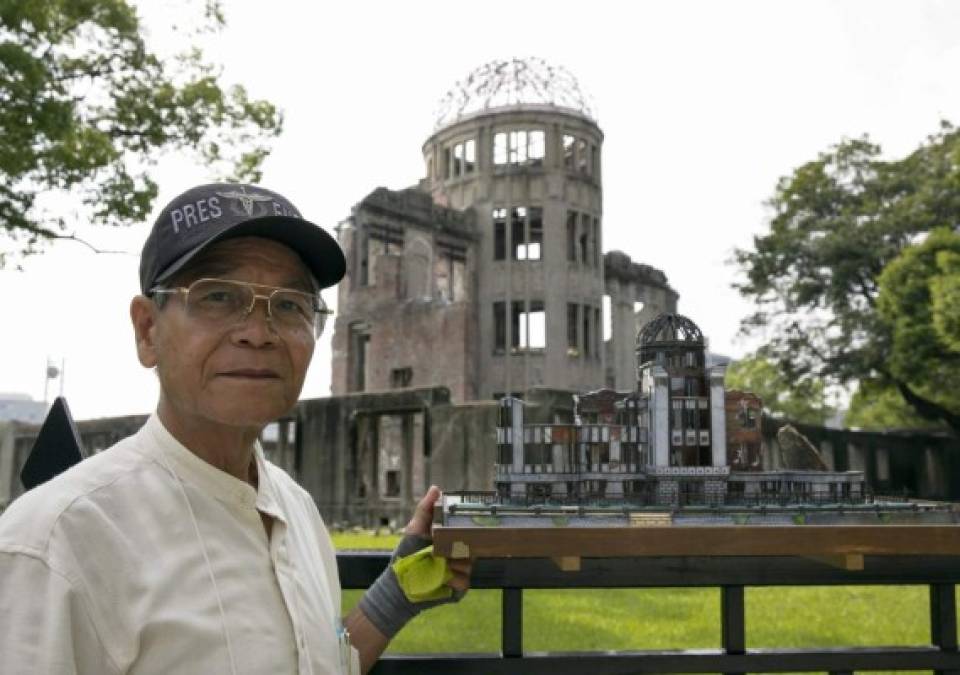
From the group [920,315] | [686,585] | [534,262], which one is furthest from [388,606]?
[534,262]

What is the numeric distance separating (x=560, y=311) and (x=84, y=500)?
31.6m

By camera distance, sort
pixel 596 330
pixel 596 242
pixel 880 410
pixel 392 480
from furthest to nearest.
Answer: pixel 880 410, pixel 596 242, pixel 596 330, pixel 392 480

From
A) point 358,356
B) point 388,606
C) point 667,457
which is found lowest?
point 388,606

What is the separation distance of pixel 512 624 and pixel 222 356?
1389mm

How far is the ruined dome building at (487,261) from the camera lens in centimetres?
3191

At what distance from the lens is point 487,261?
34000mm

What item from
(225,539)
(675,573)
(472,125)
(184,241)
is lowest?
(675,573)

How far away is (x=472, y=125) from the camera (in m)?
34.0

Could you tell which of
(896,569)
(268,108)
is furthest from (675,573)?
(268,108)

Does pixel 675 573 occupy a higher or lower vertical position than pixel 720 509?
lower

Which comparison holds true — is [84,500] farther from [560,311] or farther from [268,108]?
[560,311]

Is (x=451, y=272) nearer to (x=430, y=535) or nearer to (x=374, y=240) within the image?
(x=374, y=240)

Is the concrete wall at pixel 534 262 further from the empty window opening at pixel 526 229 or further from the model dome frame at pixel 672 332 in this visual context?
the model dome frame at pixel 672 332

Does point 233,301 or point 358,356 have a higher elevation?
point 358,356
